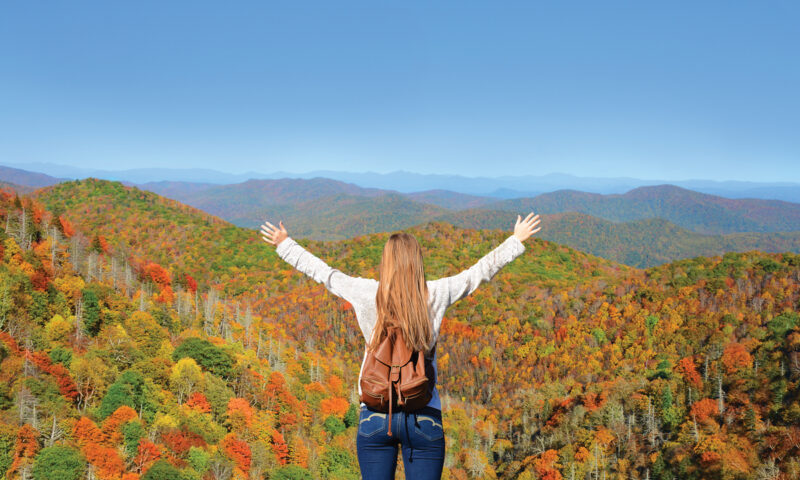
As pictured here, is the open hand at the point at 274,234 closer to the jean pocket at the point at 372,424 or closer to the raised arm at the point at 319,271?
the raised arm at the point at 319,271

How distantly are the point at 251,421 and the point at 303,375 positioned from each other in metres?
30.2

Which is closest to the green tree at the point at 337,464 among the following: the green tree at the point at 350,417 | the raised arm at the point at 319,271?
the green tree at the point at 350,417

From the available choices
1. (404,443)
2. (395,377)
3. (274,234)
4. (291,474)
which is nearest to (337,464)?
(291,474)

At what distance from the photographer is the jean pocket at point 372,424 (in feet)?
12.0

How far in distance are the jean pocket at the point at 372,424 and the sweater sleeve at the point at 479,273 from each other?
3.93 ft

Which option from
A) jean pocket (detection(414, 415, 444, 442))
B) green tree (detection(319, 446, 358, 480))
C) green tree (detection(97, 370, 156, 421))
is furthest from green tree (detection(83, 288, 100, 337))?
jean pocket (detection(414, 415, 444, 442))

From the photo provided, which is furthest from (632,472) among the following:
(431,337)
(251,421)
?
(431,337)

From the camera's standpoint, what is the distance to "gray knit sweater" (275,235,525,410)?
13.4 ft

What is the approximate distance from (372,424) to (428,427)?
0.50m

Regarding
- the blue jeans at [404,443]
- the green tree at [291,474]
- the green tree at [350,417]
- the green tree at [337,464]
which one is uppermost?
the blue jeans at [404,443]

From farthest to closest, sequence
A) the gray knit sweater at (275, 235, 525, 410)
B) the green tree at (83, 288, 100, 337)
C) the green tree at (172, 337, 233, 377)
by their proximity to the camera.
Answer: the green tree at (172, 337, 233, 377)
the green tree at (83, 288, 100, 337)
the gray knit sweater at (275, 235, 525, 410)

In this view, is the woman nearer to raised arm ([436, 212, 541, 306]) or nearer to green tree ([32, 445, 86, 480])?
raised arm ([436, 212, 541, 306])

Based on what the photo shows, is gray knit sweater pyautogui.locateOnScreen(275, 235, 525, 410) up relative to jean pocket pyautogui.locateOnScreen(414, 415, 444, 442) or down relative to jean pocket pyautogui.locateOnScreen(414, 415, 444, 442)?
up

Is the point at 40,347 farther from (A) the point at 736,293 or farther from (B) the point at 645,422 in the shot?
(A) the point at 736,293
